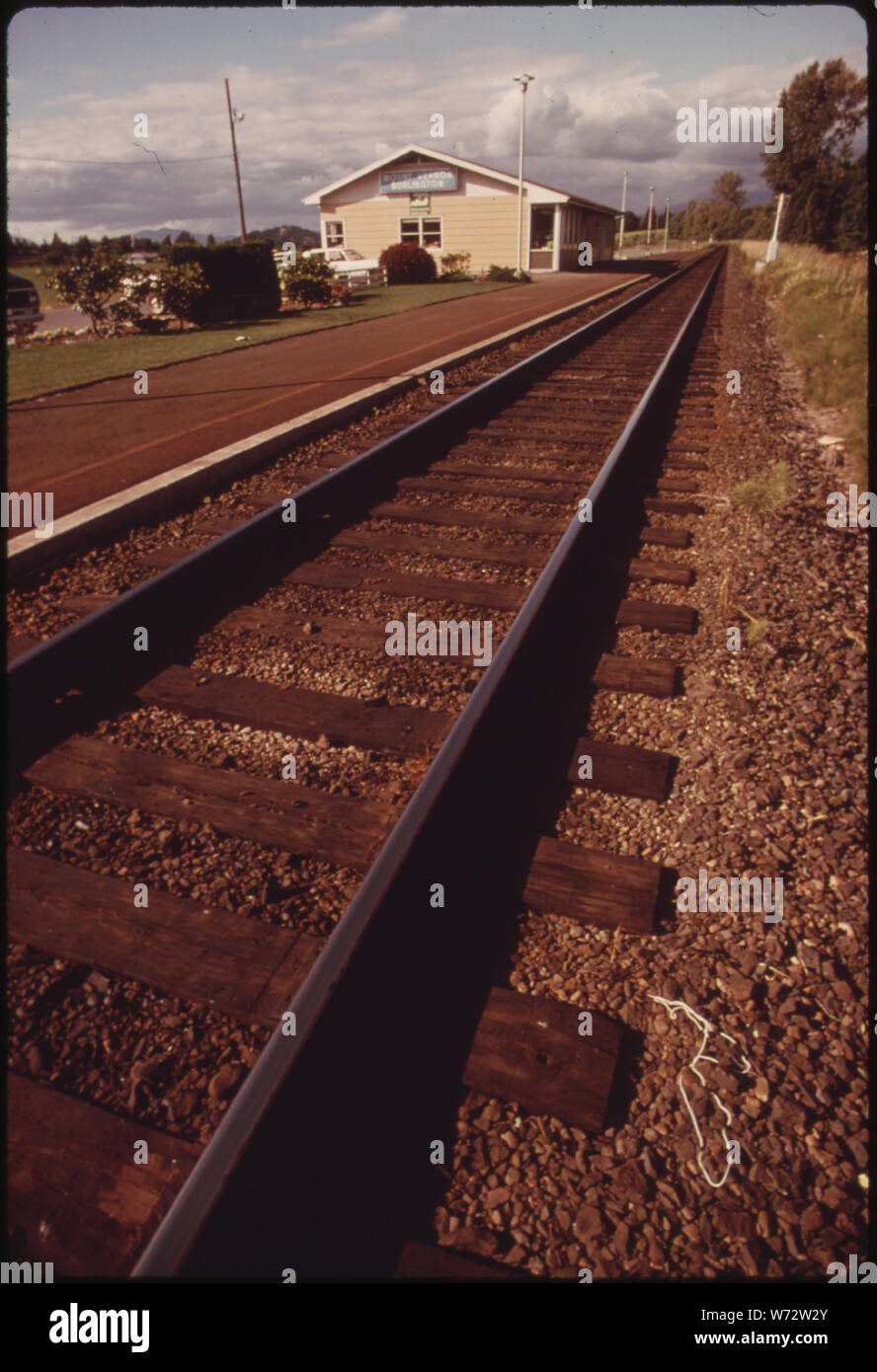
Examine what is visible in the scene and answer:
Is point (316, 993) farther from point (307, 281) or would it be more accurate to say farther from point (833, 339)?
point (307, 281)

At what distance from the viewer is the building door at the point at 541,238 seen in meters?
40.8

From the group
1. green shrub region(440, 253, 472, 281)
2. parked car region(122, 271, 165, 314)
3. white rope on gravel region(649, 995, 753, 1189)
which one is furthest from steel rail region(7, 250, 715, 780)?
green shrub region(440, 253, 472, 281)

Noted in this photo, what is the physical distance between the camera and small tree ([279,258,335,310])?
69.9 feet

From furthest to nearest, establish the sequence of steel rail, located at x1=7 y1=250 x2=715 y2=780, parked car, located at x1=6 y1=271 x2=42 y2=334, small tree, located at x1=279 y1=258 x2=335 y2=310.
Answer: small tree, located at x1=279 y1=258 x2=335 y2=310, parked car, located at x1=6 y1=271 x2=42 y2=334, steel rail, located at x1=7 y1=250 x2=715 y2=780

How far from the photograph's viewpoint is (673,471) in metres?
6.71

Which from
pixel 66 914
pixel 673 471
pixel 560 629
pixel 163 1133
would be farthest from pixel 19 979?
pixel 673 471

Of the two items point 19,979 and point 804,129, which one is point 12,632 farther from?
point 804,129

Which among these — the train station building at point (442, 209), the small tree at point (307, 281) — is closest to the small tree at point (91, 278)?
the small tree at point (307, 281)

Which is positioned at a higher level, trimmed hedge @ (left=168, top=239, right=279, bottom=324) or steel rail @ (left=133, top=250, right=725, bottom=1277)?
trimmed hedge @ (left=168, top=239, right=279, bottom=324)

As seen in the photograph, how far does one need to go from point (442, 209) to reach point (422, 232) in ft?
4.76

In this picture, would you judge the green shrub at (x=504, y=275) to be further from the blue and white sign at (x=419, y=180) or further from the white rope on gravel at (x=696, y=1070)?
the white rope on gravel at (x=696, y=1070)

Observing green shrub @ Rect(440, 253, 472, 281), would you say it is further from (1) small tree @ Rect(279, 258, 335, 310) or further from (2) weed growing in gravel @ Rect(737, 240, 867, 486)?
(2) weed growing in gravel @ Rect(737, 240, 867, 486)

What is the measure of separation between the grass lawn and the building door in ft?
78.0
